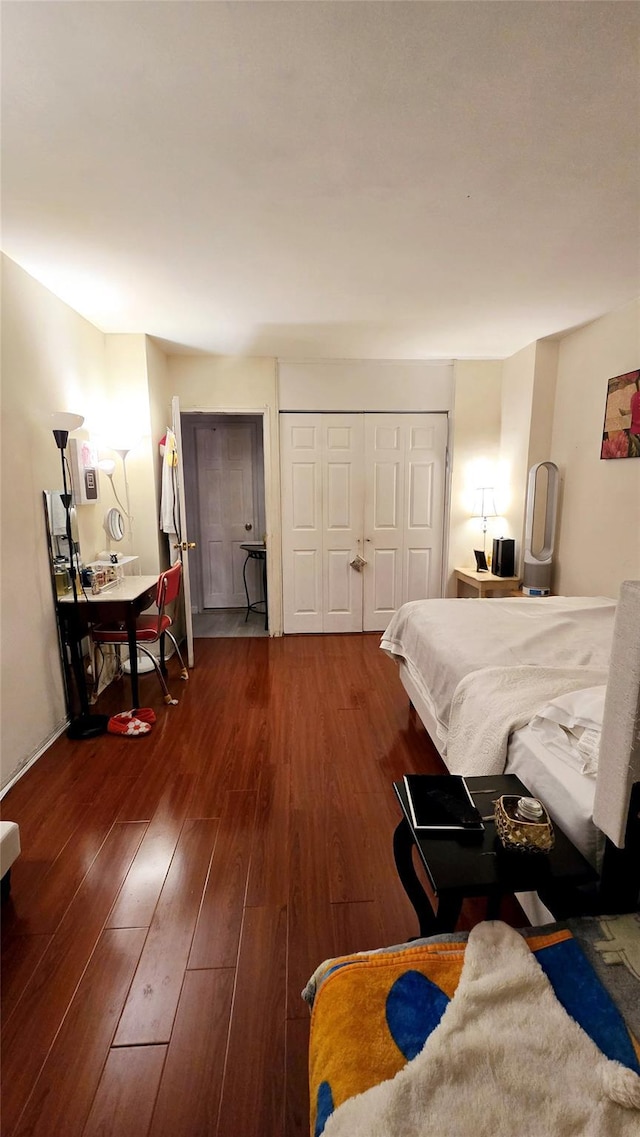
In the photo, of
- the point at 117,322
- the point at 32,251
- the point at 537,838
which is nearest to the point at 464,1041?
the point at 537,838

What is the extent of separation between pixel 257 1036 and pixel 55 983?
25.2 inches

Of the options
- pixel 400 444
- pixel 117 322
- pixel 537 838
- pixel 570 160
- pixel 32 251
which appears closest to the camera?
pixel 537 838

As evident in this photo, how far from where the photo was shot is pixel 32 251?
7.40ft

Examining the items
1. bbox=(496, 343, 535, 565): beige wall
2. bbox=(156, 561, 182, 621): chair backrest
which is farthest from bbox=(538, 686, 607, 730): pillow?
bbox=(496, 343, 535, 565): beige wall

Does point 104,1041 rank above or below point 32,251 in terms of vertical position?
below

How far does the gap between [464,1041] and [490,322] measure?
371 cm

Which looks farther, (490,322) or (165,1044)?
(490,322)

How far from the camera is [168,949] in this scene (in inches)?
58.7

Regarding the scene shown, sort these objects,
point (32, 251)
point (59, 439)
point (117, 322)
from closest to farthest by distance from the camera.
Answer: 1. point (32, 251)
2. point (59, 439)
3. point (117, 322)

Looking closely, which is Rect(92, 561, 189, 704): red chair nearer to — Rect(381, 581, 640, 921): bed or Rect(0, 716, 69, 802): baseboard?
Rect(0, 716, 69, 802): baseboard

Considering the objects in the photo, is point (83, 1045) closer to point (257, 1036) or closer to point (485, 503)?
point (257, 1036)

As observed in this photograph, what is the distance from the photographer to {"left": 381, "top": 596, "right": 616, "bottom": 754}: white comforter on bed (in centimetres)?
189

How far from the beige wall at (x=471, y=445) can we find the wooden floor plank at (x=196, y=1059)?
12.4ft

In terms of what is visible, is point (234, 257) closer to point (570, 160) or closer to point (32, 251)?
point (32, 251)
